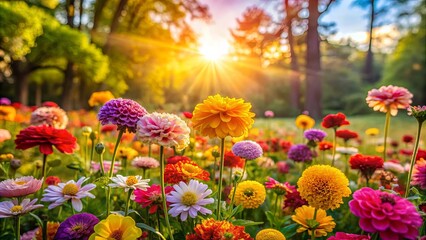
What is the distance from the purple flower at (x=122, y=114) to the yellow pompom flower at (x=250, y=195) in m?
0.55

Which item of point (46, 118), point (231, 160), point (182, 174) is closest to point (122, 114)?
point (182, 174)

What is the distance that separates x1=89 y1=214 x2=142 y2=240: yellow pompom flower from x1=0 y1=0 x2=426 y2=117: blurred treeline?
522cm

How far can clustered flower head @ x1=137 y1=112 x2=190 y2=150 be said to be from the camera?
0.94 metres

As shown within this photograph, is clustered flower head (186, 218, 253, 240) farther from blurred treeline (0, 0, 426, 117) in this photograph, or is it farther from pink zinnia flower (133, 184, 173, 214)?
blurred treeline (0, 0, 426, 117)

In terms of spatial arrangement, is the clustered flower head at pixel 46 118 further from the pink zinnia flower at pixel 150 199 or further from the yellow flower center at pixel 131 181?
the yellow flower center at pixel 131 181

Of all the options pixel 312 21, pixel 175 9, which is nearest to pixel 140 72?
pixel 175 9

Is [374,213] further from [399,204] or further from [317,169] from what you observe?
[317,169]

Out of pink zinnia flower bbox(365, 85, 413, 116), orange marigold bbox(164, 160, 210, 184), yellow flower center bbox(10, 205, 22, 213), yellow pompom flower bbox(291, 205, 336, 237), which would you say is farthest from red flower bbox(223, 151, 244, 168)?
yellow flower center bbox(10, 205, 22, 213)

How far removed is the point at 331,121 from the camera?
207 centimetres

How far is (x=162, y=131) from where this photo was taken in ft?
3.10

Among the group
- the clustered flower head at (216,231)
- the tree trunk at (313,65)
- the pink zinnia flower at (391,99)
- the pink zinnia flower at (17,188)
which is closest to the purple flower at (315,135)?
the pink zinnia flower at (391,99)

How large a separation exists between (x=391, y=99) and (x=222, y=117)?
1.11 meters

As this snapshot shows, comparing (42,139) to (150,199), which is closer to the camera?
(150,199)

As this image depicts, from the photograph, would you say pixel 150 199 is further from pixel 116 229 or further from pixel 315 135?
pixel 315 135
